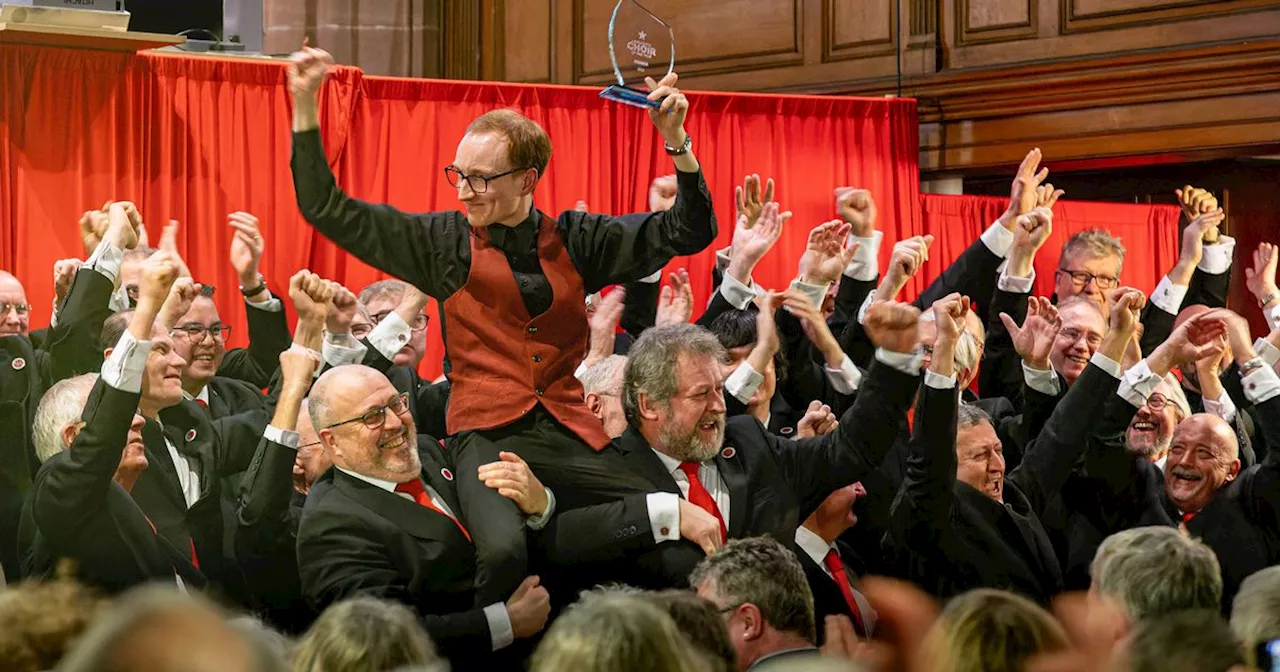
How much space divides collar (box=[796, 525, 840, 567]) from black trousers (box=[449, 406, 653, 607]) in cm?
53

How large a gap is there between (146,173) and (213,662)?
4336 mm

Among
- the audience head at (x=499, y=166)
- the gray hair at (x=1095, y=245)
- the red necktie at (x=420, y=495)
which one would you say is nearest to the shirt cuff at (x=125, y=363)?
the red necktie at (x=420, y=495)

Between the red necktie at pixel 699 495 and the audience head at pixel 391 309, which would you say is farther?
the audience head at pixel 391 309

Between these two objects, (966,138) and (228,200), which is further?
(966,138)

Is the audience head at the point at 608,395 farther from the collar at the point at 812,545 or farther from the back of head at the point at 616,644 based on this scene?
the back of head at the point at 616,644

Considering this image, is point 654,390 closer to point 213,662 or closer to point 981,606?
point 981,606

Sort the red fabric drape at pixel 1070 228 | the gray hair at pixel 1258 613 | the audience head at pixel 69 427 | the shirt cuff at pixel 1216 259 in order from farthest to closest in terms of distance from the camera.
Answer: the red fabric drape at pixel 1070 228 < the shirt cuff at pixel 1216 259 < the audience head at pixel 69 427 < the gray hair at pixel 1258 613

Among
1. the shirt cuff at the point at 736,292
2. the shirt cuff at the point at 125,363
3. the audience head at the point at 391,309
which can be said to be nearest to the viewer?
the shirt cuff at the point at 125,363

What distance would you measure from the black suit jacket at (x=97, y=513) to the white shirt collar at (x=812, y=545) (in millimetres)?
1480

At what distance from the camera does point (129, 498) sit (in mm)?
3410

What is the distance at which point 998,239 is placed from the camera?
5523 millimetres

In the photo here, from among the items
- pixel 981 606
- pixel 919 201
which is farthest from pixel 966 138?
pixel 981 606

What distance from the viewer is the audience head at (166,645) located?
3.78 feet

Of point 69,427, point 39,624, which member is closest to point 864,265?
point 69,427
